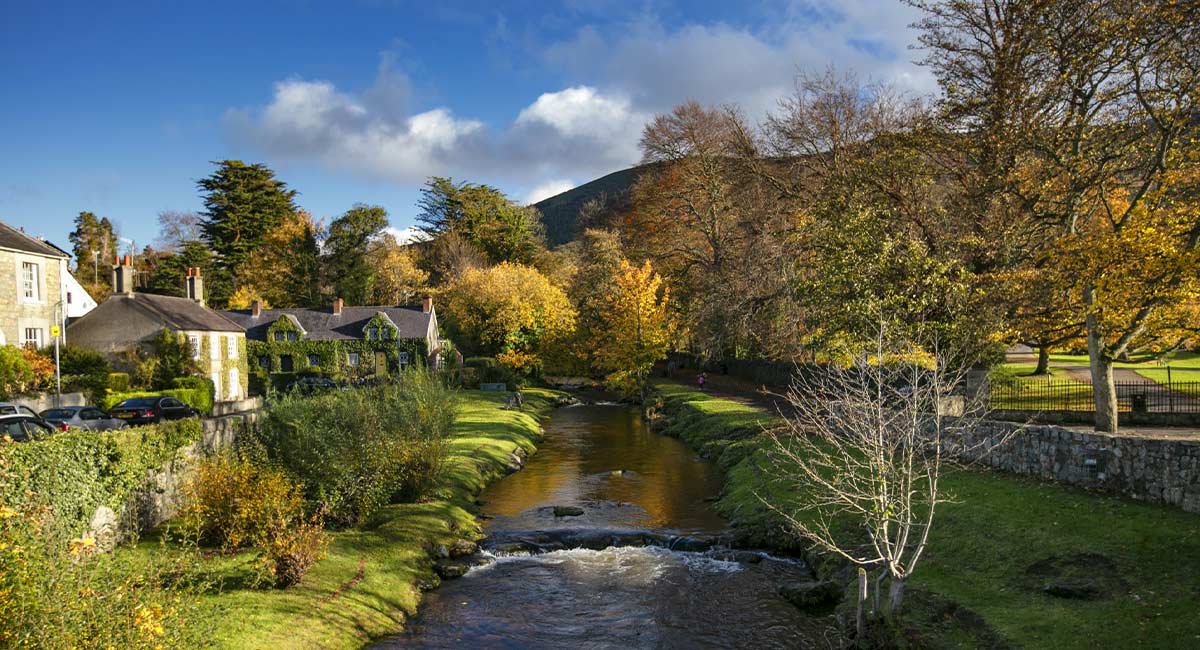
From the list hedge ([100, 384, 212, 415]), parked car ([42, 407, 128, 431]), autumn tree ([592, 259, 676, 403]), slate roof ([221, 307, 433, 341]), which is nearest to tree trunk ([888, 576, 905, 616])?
parked car ([42, 407, 128, 431])

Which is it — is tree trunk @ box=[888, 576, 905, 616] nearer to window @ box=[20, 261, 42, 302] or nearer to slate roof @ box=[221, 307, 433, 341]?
window @ box=[20, 261, 42, 302]

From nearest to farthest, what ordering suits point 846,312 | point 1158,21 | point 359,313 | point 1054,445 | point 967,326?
point 1054,445, point 1158,21, point 967,326, point 846,312, point 359,313

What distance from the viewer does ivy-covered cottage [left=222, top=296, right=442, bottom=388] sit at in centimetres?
6512

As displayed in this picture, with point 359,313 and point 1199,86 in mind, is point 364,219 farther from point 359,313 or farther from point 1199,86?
point 1199,86

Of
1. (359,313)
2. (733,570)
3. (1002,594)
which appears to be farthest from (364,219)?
(1002,594)

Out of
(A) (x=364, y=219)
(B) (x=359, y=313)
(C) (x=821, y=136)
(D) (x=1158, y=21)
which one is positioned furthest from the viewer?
(A) (x=364, y=219)

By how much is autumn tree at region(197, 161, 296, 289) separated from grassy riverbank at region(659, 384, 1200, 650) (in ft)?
255

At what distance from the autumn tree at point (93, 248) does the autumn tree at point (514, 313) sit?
48083 mm

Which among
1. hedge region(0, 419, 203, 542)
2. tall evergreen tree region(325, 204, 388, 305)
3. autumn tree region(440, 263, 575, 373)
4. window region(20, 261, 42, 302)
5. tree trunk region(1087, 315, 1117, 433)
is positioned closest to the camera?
hedge region(0, 419, 203, 542)

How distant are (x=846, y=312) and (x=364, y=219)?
6672 centimetres

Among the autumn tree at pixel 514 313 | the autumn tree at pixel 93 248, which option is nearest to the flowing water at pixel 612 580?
the autumn tree at pixel 514 313

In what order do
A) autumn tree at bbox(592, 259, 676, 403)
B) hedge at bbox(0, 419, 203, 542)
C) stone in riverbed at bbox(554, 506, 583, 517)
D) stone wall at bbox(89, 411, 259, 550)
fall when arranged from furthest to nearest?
autumn tree at bbox(592, 259, 676, 403) < stone in riverbed at bbox(554, 506, 583, 517) < stone wall at bbox(89, 411, 259, 550) < hedge at bbox(0, 419, 203, 542)

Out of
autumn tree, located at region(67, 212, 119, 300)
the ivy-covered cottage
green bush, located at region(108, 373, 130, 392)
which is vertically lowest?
green bush, located at region(108, 373, 130, 392)

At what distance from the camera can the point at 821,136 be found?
131 ft
